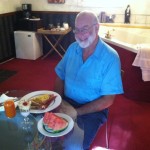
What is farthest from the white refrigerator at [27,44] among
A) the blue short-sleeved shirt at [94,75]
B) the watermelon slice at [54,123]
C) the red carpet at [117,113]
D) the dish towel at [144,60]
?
the watermelon slice at [54,123]

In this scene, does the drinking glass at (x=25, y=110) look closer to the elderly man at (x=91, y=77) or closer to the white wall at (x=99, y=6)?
the elderly man at (x=91, y=77)

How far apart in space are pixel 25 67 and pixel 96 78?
2.72 meters

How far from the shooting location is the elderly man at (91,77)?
1464 mm

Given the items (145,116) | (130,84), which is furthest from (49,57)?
(145,116)

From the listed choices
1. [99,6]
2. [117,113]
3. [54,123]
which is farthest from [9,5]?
[54,123]

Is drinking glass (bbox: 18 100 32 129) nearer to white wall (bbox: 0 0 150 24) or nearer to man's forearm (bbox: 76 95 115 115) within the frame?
man's forearm (bbox: 76 95 115 115)

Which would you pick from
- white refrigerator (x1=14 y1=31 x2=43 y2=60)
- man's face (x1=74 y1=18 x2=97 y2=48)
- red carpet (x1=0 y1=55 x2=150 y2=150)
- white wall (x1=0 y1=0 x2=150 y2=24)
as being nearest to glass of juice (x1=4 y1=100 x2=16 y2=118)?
man's face (x1=74 y1=18 x2=97 y2=48)


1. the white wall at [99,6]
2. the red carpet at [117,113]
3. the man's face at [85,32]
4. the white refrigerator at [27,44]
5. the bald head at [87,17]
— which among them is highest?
the white wall at [99,6]

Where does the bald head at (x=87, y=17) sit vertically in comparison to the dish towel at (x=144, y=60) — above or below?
above

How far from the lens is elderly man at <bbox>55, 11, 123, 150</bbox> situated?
1.46m

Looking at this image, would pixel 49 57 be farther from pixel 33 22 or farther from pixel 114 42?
pixel 114 42

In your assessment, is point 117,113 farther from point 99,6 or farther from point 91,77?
point 99,6

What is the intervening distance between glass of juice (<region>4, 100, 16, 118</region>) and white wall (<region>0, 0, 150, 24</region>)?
3.28m

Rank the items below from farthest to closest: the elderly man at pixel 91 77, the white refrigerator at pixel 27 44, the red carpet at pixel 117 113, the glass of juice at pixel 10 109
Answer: the white refrigerator at pixel 27 44 < the red carpet at pixel 117 113 < the elderly man at pixel 91 77 < the glass of juice at pixel 10 109
